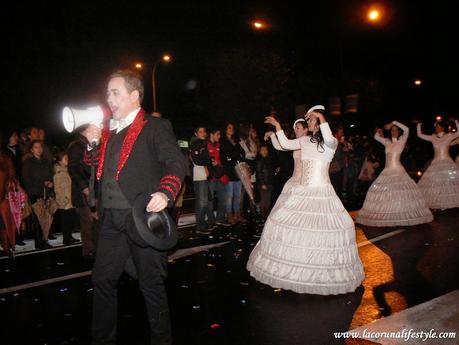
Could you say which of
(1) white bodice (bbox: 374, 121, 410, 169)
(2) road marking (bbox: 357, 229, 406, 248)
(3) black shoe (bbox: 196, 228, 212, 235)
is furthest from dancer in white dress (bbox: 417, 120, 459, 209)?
(3) black shoe (bbox: 196, 228, 212, 235)

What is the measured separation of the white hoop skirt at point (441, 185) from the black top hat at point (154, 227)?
9.76 m

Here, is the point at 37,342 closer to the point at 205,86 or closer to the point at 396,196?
the point at 396,196

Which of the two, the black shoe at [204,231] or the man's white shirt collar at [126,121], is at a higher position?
the man's white shirt collar at [126,121]

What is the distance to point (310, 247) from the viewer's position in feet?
17.7

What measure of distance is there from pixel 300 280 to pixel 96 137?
9.59 feet

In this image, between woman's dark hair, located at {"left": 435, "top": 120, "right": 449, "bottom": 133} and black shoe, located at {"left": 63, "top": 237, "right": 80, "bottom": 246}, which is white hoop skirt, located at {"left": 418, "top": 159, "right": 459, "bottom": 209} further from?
black shoe, located at {"left": 63, "top": 237, "right": 80, "bottom": 246}

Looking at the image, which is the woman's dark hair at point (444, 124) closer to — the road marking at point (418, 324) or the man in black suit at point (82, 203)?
the road marking at point (418, 324)

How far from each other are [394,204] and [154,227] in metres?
7.26

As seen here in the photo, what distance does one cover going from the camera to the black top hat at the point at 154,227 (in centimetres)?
332

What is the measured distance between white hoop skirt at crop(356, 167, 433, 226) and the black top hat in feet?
23.1

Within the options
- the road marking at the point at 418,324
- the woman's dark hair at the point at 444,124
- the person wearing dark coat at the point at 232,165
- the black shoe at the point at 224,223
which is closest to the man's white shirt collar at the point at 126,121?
the road marking at the point at 418,324

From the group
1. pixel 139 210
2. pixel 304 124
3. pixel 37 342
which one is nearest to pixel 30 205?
pixel 37 342

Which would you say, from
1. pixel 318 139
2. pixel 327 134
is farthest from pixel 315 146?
pixel 327 134

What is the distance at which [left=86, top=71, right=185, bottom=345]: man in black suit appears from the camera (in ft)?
11.8
